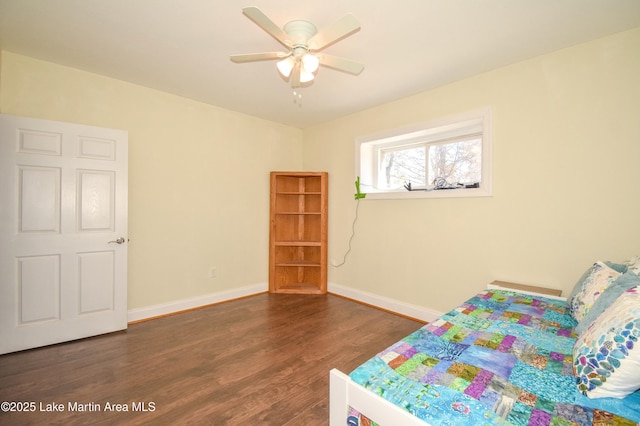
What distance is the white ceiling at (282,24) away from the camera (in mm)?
1806

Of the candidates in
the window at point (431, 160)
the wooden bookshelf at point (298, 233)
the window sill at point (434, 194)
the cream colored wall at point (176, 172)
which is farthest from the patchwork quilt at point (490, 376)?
the cream colored wall at point (176, 172)

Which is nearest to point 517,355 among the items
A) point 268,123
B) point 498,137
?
point 498,137

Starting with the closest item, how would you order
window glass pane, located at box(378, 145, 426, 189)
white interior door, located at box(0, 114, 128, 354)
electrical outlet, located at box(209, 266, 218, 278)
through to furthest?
white interior door, located at box(0, 114, 128, 354) → window glass pane, located at box(378, 145, 426, 189) → electrical outlet, located at box(209, 266, 218, 278)

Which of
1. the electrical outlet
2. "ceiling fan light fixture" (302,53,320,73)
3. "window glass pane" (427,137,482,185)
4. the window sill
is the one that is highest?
"ceiling fan light fixture" (302,53,320,73)

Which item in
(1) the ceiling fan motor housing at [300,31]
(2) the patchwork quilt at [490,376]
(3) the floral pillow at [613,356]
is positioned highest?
(1) the ceiling fan motor housing at [300,31]

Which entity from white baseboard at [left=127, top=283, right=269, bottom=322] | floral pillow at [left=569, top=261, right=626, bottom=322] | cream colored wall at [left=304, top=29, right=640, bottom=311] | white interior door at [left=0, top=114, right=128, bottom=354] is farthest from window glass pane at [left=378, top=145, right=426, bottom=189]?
white interior door at [left=0, top=114, right=128, bottom=354]

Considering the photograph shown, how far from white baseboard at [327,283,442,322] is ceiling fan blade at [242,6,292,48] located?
287 centimetres

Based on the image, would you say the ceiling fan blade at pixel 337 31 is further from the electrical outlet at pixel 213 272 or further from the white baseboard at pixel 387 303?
the electrical outlet at pixel 213 272

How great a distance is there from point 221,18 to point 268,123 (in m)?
2.27

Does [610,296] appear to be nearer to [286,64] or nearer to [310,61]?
[310,61]

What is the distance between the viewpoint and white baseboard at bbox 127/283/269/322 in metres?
3.02

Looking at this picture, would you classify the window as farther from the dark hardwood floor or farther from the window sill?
the dark hardwood floor

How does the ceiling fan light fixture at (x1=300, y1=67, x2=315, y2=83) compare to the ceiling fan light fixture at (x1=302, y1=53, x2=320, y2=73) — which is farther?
the ceiling fan light fixture at (x1=300, y1=67, x2=315, y2=83)

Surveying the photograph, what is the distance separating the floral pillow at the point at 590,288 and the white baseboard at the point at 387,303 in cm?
137
